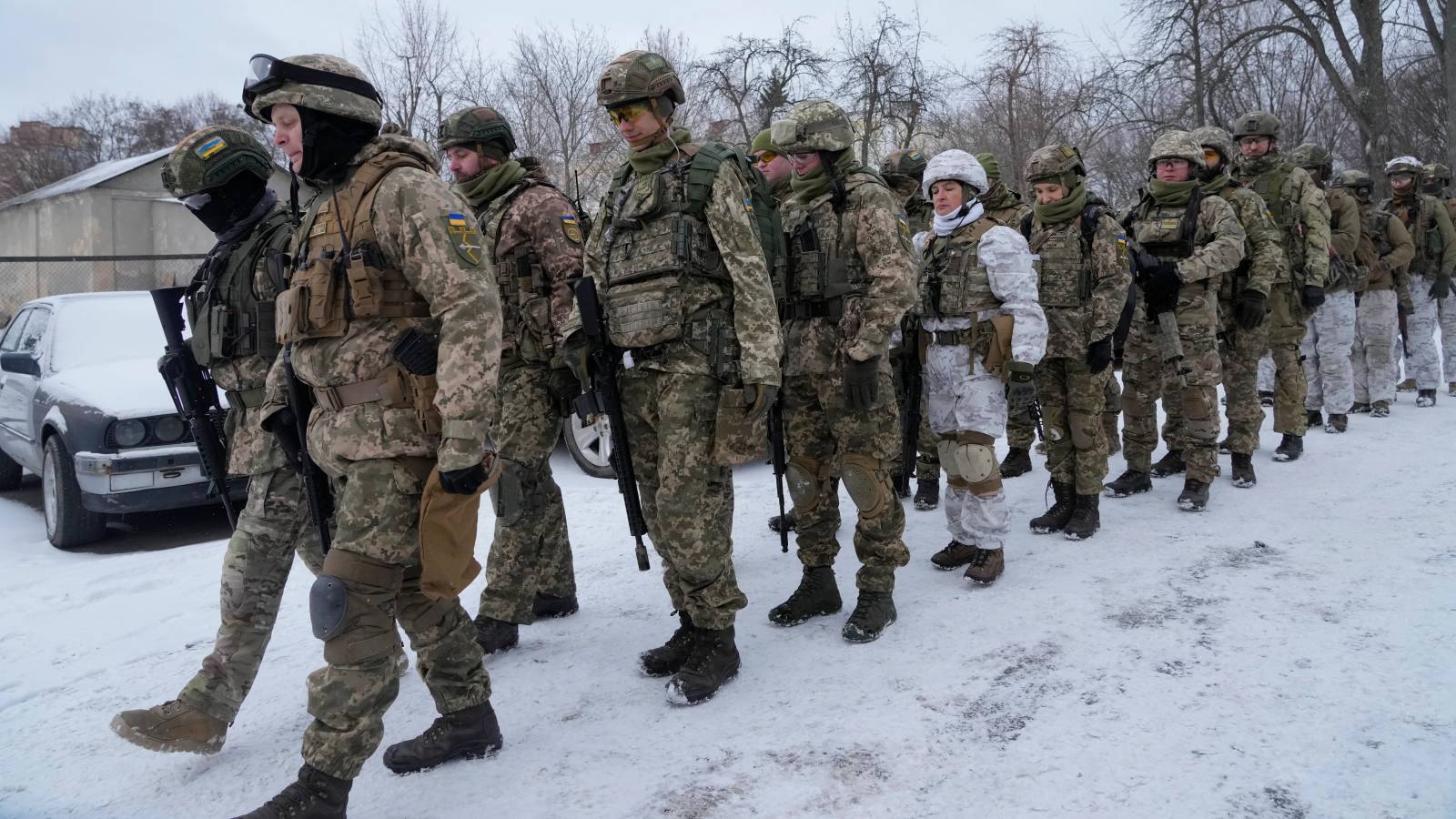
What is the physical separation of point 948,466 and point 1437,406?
24.4 ft

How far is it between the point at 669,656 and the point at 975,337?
220 cm

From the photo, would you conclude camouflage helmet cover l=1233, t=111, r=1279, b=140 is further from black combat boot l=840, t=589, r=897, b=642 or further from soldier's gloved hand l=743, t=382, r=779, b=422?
soldier's gloved hand l=743, t=382, r=779, b=422

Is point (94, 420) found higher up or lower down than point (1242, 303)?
lower down

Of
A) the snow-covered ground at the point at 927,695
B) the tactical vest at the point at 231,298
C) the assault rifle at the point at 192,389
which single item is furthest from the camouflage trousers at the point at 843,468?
the assault rifle at the point at 192,389

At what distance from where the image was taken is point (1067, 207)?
214 inches

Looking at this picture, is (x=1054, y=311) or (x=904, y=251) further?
(x=1054, y=311)

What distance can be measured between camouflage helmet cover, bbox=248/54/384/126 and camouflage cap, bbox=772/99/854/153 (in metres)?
1.84

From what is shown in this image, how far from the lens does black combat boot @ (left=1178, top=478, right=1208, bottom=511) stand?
5.81m

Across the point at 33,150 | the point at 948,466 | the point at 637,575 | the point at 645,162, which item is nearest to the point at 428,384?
the point at 645,162

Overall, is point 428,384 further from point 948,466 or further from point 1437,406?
point 1437,406

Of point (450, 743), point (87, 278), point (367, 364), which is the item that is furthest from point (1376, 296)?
point (87, 278)

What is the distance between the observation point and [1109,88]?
1894 centimetres

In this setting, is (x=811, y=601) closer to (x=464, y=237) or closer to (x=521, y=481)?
(x=521, y=481)

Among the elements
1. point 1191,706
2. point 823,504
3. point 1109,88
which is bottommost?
point 1191,706
